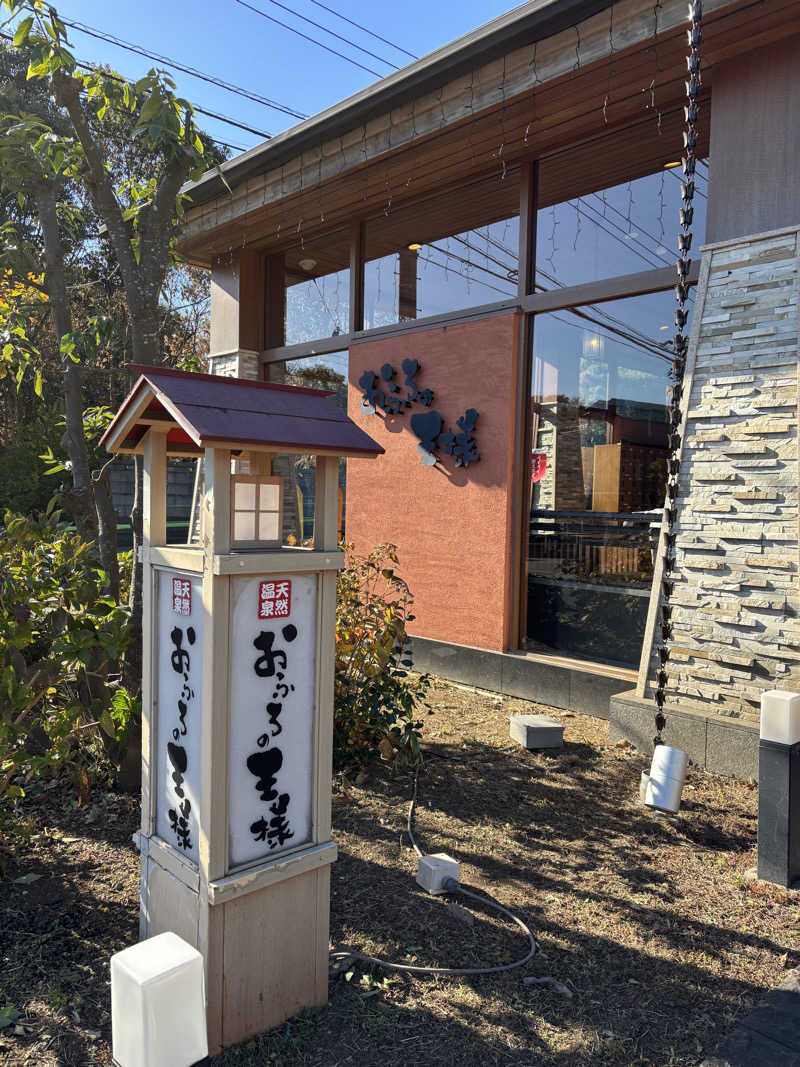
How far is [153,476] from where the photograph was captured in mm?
2604

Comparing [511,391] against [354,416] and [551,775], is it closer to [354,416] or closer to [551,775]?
[354,416]

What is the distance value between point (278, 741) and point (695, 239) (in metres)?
5.16

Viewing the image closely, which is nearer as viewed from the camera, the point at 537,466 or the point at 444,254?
the point at 537,466

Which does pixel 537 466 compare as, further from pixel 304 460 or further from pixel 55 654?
pixel 55 654

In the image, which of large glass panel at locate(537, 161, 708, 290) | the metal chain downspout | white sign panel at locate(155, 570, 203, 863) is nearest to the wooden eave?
large glass panel at locate(537, 161, 708, 290)

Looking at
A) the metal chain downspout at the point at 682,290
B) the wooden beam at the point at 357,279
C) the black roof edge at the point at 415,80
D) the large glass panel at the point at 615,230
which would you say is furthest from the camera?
the wooden beam at the point at 357,279

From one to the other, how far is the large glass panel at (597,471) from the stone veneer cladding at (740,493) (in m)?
0.77

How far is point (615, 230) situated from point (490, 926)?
18.1 ft

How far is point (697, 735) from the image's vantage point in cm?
475

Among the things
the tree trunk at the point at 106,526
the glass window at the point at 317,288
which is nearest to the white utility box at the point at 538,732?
the tree trunk at the point at 106,526

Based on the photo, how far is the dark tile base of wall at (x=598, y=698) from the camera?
15.1 ft

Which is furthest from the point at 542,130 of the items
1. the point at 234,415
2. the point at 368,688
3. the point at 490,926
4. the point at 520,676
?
the point at 490,926

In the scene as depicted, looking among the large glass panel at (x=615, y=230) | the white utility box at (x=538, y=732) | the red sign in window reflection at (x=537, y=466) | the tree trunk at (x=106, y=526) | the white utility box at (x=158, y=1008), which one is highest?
the large glass panel at (x=615, y=230)

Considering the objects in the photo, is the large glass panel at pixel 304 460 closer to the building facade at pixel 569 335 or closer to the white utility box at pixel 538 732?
the building facade at pixel 569 335
